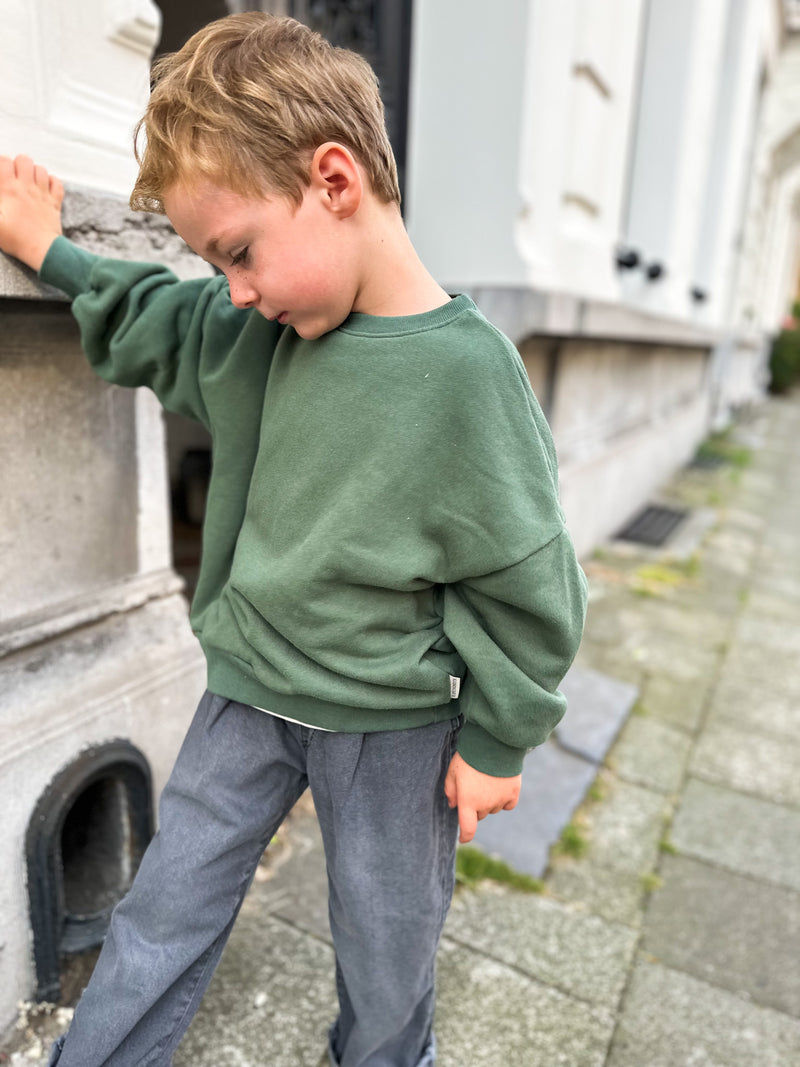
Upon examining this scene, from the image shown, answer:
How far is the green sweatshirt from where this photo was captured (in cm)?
102

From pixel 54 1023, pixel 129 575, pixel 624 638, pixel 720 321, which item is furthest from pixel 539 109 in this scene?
pixel 720 321

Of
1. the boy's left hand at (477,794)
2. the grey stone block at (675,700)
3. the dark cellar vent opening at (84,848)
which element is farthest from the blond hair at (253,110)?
the grey stone block at (675,700)

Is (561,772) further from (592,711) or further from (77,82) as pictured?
(77,82)

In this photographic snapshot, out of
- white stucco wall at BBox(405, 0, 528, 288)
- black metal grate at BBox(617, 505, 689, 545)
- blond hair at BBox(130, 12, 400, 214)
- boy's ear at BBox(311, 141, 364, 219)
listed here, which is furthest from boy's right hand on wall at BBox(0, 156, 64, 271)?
black metal grate at BBox(617, 505, 689, 545)

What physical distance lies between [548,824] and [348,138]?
196cm

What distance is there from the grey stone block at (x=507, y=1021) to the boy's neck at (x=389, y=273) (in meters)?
1.43

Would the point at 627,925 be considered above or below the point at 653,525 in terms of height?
above

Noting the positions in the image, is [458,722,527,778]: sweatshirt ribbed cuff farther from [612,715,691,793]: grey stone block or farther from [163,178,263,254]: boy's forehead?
[612,715,691,793]: grey stone block

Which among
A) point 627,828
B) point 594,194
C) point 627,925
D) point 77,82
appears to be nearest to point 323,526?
point 77,82

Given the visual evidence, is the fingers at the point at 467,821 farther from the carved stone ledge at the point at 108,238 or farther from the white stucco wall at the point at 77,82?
the white stucco wall at the point at 77,82

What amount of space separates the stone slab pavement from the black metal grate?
74.6 inches

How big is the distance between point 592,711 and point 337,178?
2.42 m

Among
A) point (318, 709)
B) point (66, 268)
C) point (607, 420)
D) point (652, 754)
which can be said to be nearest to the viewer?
point (318, 709)

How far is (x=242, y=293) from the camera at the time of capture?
1.00 metres
